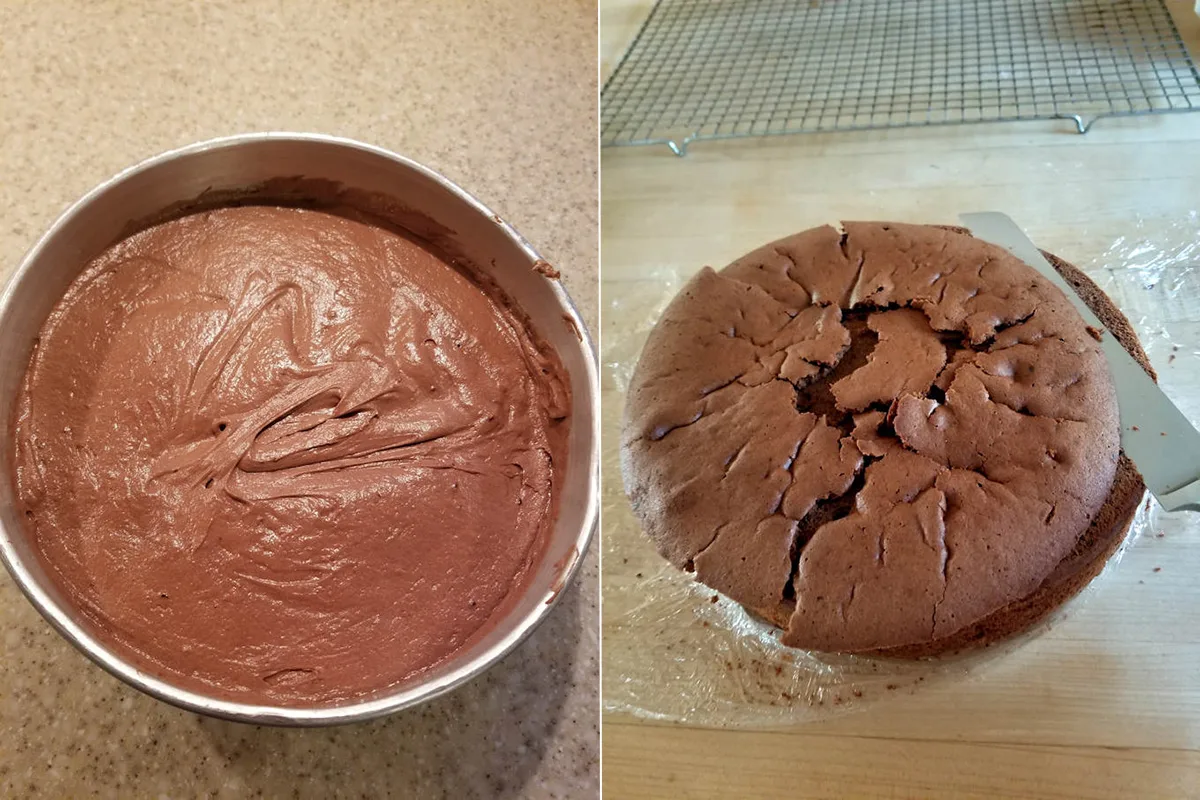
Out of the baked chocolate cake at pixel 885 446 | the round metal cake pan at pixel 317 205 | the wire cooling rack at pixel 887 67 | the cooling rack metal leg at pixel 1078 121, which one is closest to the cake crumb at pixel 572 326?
the round metal cake pan at pixel 317 205

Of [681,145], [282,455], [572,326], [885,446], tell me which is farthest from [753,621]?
[681,145]

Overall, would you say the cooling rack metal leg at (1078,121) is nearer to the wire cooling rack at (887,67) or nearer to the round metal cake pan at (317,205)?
the wire cooling rack at (887,67)

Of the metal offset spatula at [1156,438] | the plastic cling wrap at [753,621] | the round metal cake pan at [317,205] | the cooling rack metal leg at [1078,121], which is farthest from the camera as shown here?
the cooling rack metal leg at [1078,121]

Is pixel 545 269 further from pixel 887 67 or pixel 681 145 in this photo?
pixel 887 67

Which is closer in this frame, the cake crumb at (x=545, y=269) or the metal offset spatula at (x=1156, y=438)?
the cake crumb at (x=545, y=269)

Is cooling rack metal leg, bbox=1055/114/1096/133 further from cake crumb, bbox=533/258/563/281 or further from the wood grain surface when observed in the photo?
Result: cake crumb, bbox=533/258/563/281

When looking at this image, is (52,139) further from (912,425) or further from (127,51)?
(912,425)

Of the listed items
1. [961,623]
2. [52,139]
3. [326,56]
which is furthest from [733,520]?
[52,139]
